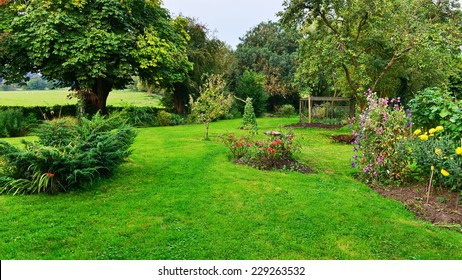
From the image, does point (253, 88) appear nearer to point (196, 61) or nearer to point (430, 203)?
point (196, 61)

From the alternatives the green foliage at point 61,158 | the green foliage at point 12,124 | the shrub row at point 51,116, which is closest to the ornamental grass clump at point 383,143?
the green foliage at point 61,158

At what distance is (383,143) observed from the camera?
605 cm

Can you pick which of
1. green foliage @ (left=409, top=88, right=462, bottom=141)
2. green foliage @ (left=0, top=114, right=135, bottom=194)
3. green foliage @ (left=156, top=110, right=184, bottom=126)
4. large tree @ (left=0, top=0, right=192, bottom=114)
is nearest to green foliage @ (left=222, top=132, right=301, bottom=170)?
green foliage @ (left=409, top=88, right=462, bottom=141)

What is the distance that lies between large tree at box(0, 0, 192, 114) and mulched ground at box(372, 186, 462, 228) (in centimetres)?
1083

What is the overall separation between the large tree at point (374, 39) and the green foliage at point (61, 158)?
9.03 metres

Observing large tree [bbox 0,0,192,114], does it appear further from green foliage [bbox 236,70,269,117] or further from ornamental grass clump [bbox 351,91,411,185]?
ornamental grass clump [bbox 351,91,411,185]

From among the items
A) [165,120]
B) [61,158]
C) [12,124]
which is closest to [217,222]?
[61,158]

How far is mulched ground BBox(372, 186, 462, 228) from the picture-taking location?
14.9 ft

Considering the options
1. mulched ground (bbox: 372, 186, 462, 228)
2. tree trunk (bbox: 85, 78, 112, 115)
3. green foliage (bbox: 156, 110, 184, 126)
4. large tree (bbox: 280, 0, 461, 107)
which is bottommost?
mulched ground (bbox: 372, 186, 462, 228)

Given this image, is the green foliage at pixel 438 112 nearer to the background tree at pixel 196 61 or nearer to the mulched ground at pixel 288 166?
the mulched ground at pixel 288 166

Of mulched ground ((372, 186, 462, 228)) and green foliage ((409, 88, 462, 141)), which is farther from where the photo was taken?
green foliage ((409, 88, 462, 141))

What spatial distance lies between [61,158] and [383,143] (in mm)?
5520

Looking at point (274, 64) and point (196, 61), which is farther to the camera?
point (274, 64)

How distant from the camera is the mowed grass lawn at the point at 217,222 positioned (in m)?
3.46
